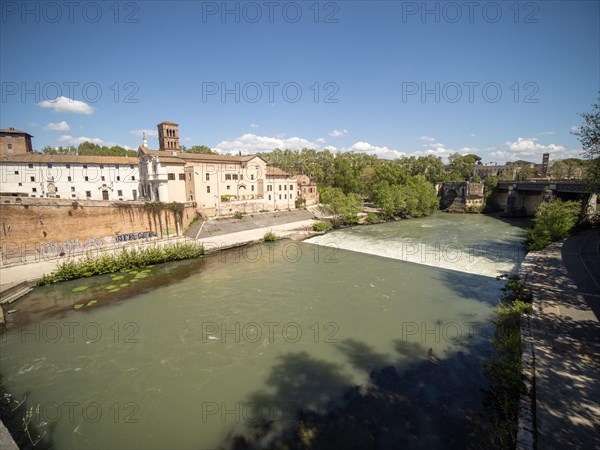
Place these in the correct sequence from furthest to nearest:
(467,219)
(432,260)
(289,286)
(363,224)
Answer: (467,219), (363,224), (432,260), (289,286)

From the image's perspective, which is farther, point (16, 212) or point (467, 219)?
point (467, 219)

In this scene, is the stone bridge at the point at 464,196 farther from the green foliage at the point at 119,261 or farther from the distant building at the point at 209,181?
the green foliage at the point at 119,261

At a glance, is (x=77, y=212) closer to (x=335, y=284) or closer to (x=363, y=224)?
(x=335, y=284)

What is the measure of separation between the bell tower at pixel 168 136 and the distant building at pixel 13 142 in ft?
53.9

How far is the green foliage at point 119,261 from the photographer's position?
18969 millimetres

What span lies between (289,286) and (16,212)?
22.2 m

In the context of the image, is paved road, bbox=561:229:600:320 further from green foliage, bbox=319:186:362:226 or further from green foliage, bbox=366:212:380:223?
green foliage, bbox=319:186:362:226

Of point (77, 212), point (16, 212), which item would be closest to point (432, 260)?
point (77, 212)

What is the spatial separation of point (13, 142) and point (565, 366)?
2203 inches

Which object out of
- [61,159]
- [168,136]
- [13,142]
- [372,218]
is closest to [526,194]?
[372,218]

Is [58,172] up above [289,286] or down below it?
above

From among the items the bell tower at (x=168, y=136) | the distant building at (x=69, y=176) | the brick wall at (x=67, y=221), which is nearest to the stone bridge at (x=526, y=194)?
the brick wall at (x=67, y=221)

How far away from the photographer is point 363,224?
130 ft

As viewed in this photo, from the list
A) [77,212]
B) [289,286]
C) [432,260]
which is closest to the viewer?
[289,286]
